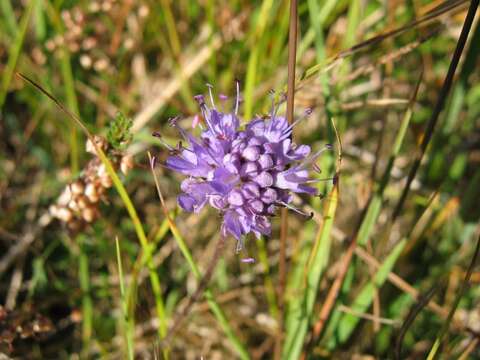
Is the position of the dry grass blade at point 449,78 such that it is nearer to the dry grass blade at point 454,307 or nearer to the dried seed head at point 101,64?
the dry grass blade at point 454,307

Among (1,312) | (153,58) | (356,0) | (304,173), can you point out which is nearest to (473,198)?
(356,0)

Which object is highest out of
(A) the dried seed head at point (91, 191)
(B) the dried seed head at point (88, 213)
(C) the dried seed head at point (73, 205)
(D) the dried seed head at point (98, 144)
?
(D) the dried seed head at point (98, 144)

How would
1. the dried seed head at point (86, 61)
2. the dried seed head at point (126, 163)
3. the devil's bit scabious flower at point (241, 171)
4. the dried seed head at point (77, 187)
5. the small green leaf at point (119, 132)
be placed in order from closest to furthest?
the devil's bit scabious flower at point (241, 171) < the small green leaf at point (119, 132) < the dried seed head at point (126, 163) < the dried seed head at point (77, 187) < the dried seed head at point (86, 61)

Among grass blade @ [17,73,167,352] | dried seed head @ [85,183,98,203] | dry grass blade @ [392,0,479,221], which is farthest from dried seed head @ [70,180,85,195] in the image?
dry grass blade @ [392,0,479,221]

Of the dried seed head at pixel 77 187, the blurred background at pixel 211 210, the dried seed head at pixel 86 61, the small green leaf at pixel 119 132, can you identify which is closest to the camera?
the small green leaf at pixel 119 132

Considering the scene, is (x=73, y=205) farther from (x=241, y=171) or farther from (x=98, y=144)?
(x=241, y=171)

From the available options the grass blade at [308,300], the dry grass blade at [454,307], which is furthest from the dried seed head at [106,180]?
the dry grass blade at [454,307]

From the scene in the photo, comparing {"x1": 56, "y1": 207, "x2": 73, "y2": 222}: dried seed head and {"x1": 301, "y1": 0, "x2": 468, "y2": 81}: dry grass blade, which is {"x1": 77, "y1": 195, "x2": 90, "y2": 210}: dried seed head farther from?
{"x1": 301, "y1": 0, "x2": 468, "y2": 81}: dry grass blade
